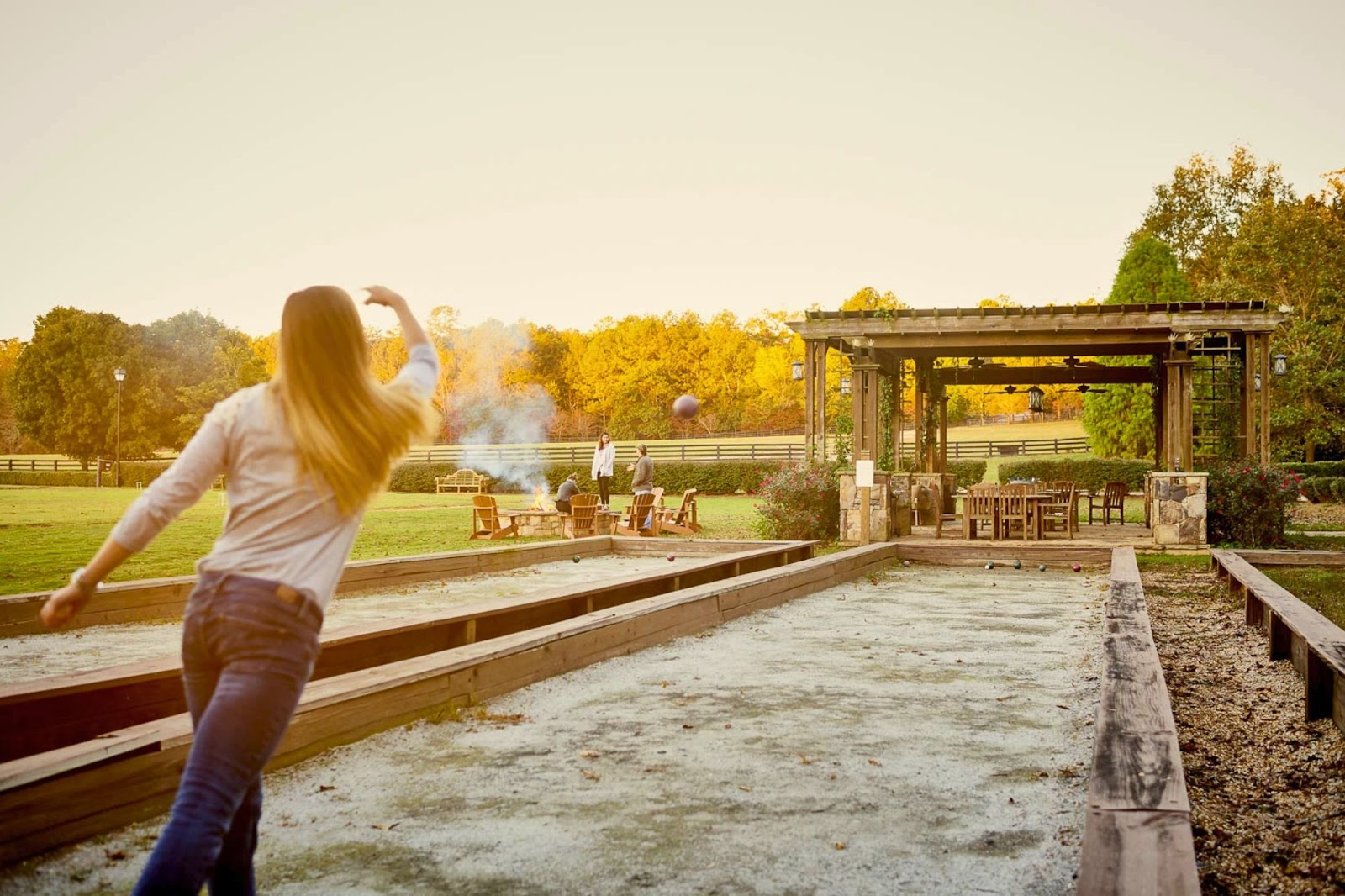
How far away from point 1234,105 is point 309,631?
96.0ft

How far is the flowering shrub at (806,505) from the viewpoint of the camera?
1605cm

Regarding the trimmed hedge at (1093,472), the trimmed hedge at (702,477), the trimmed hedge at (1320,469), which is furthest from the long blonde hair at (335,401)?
the trimmed hedge at (702,477)

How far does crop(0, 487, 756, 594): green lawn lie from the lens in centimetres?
1196

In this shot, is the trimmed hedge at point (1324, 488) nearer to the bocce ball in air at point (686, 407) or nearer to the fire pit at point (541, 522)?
the bocce ball in air at point (686, 407)

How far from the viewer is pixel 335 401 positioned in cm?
228

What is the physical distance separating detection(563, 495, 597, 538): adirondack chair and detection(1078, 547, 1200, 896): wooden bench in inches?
493

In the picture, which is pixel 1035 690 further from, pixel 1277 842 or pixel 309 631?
pixel 309 631

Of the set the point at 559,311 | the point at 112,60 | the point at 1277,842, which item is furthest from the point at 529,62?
the point at 559,311

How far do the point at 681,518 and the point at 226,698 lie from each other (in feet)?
54.4

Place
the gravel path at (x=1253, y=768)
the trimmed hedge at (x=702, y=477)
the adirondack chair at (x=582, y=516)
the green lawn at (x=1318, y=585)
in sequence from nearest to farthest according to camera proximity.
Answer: the gravel path at (x=1253, y=768)
the green lawn at (x=1318, y=585)
the adirondack chair at (x=582, y=516)
the trimmed hedge at (x=702, y=477)

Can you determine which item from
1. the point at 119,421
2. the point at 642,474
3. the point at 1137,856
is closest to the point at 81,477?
the point at 119,421

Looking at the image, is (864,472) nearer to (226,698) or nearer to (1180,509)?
(1180,509)

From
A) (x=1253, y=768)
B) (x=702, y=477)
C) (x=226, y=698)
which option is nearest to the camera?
(x=226, y=698)

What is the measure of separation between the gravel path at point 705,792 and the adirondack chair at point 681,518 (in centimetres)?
1163
